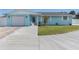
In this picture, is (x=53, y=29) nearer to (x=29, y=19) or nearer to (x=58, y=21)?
(x=58, y=21)

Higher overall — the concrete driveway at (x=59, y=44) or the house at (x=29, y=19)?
the house at (x=29, y=19)

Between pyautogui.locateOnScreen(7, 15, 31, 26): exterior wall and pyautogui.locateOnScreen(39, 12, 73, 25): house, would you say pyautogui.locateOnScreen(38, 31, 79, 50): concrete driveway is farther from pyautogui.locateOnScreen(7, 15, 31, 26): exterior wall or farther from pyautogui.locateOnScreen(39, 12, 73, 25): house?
pyautogui.locateOnScreen(7, 15, 31, 26): exterior wall

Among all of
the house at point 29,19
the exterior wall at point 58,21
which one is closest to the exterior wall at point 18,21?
the house at point 29,19

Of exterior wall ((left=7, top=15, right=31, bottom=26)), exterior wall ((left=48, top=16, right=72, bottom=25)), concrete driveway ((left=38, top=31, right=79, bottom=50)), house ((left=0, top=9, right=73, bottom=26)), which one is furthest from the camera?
exterior wall ((left=48, top=16, right=72, bottom=25))

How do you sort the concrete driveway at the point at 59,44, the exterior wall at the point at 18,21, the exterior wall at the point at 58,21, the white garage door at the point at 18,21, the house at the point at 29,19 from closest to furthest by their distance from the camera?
the concrete driveway at the point at 59,44 < the house at the point at 29,19 < the exterior wall at the point at 18,21 < the white garage door at the point at 18,21 < the exterior wall at the point at 58,21

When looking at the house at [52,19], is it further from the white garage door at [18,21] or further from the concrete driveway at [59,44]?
the white garage door at [18,21]

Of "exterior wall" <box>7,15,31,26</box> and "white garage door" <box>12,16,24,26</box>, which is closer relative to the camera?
"exterior wall" <box>7,15,31,26</box>

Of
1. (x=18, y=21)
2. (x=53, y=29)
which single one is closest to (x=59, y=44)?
(x=53, y=29)

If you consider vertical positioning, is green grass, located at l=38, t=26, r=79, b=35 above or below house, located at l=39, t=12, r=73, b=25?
below

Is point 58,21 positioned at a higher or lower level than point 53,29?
higher

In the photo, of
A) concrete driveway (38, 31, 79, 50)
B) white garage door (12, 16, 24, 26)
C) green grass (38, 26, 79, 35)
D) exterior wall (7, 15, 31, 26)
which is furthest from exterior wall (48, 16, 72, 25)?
white garage door (12, 16, 24, 26)

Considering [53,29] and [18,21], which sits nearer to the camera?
[53,29]
